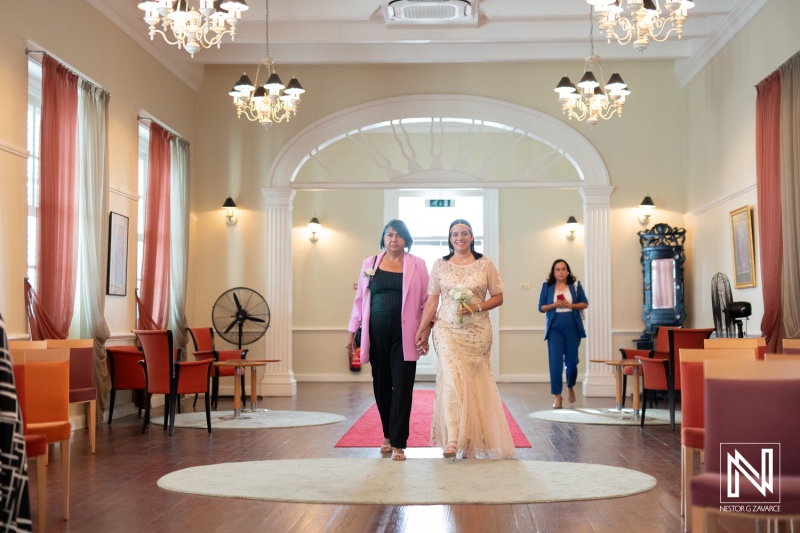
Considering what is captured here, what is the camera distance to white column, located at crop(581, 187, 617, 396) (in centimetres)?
1091

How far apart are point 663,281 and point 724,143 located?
1.88 metres

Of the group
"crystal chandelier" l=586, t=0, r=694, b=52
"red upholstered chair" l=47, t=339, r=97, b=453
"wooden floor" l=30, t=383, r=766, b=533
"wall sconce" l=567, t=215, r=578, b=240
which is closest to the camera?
"wooden floor" l=30, t=383, r=766, b=533

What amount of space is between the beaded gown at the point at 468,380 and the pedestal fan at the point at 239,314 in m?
5.09

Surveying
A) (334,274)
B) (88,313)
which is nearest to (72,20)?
(88,313)

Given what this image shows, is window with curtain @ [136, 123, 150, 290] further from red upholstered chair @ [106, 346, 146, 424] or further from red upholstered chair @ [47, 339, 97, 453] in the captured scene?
red upholstered chair @ [47, 339, 97, 453]

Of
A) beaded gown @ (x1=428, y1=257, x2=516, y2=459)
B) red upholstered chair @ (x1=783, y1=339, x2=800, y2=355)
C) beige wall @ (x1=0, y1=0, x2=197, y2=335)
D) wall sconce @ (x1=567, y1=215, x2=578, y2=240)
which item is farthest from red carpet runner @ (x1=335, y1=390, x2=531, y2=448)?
wall sconce @ (x1=567, y1=215, x2=578, y2=240)

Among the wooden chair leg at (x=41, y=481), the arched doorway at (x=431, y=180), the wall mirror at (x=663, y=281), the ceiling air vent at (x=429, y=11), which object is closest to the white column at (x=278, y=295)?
the arched doorway at (x=431, y=180)

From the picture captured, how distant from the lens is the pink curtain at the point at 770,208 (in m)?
7.59

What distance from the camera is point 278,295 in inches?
437

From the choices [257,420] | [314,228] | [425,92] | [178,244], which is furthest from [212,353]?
[314,228]

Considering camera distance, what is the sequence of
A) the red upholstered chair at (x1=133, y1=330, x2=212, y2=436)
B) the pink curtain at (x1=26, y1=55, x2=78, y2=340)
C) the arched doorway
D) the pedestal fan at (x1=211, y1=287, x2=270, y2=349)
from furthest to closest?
the arched doorway → the pedestal fan at (x1=211, y1=287, x2=270, y2=349) → the red upholstered chair at (x1=133, y1=330, x2=212, y2=436) → the pink curtain at (x1=26, y1=55, x2=78, y2=340)

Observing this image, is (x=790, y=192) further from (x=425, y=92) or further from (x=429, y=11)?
(x=425, y=92)

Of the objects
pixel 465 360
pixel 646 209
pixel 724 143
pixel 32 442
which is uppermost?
pixel 724 143

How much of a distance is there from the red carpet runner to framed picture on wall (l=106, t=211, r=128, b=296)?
8.74ft
